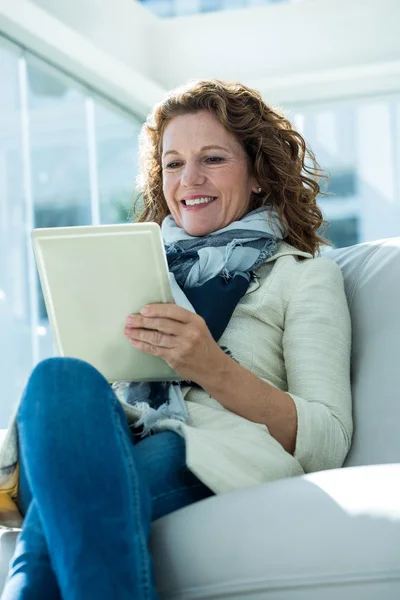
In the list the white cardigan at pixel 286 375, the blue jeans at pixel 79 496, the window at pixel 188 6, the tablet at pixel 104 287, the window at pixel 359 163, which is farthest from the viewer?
the window at pixel 359 163

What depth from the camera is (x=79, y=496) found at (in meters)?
1.11

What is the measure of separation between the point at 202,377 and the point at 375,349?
0.41 meters

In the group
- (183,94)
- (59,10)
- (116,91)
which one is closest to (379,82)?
(116,91)

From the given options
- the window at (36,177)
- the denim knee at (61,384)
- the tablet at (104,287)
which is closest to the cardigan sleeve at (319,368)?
the tablet at (104,287)

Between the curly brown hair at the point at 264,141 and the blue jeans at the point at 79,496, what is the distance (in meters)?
0.87

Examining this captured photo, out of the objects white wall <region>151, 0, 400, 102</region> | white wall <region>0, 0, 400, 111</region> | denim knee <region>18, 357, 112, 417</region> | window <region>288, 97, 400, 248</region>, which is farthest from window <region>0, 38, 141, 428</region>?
denim knee <region>18, 357, 112, 417</region>

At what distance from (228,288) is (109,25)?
12.9 ft

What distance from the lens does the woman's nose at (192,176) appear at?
190 cm

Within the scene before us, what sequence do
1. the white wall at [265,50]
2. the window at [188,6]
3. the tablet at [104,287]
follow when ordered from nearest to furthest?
the tablet at [104,287]
the white wall at [265,50]
the window at [188,6]

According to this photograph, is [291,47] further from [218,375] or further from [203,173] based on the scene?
[218,375]

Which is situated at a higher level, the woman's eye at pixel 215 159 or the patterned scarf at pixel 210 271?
the woman's eye at pixel 215 159

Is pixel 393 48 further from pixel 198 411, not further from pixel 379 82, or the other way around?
pixel 198 411

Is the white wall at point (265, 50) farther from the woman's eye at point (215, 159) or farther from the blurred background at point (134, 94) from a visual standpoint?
the woman's eye at point (215, 159)

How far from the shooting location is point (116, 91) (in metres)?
5.89
